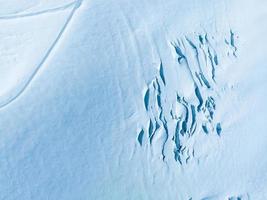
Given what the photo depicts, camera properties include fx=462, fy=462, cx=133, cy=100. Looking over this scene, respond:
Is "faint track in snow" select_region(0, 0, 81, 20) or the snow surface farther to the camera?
"faint track in snow" select_region(0, 0, 81, 20)

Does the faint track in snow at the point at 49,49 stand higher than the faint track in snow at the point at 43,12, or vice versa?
the faint track in snow at the point at 43,12

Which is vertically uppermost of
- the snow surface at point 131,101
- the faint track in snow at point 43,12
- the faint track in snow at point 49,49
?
the faint track in snow at point 43,12

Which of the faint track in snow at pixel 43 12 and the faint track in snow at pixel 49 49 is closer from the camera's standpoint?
the faint track in snow at pixel 49 49

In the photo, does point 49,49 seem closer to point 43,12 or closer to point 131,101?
point 43,12

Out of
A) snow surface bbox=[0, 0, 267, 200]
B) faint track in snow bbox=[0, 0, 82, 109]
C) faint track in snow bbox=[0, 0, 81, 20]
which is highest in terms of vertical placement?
faint track in snow bbox=[0, 0, 81, 20]

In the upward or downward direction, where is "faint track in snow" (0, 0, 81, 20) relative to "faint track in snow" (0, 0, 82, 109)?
upward

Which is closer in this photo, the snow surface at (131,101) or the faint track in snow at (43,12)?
the snow surface at (131,101)

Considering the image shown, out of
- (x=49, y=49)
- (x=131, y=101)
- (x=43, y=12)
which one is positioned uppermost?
(x=43, y=12)

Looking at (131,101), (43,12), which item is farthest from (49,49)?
(131,101)

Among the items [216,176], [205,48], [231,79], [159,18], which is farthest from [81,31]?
[216,176]
